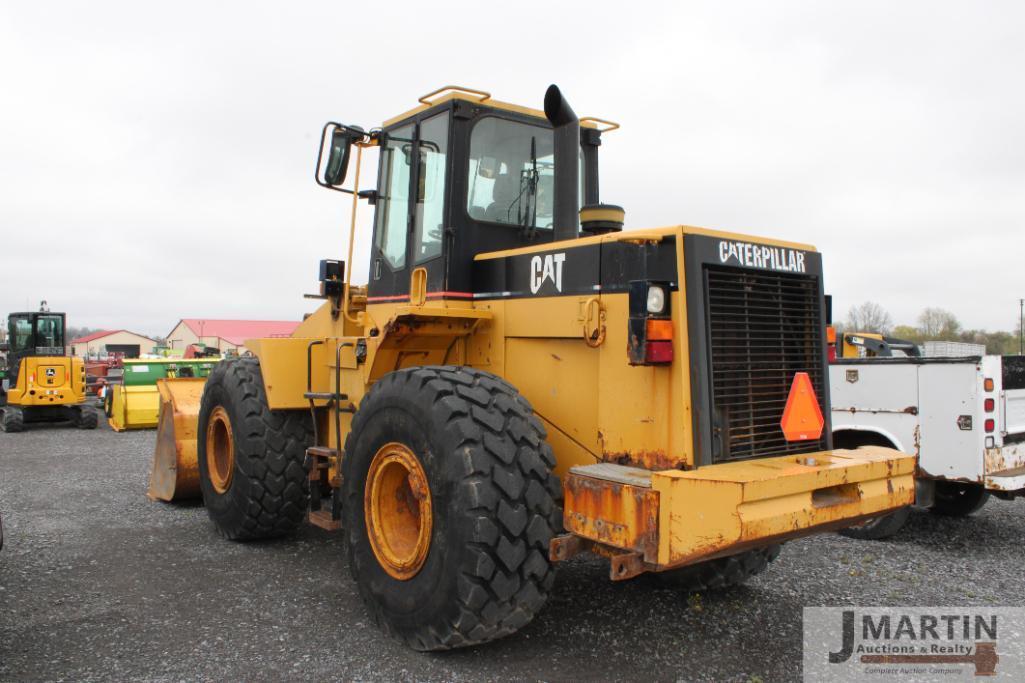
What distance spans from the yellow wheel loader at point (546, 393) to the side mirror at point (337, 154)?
0.01 meters

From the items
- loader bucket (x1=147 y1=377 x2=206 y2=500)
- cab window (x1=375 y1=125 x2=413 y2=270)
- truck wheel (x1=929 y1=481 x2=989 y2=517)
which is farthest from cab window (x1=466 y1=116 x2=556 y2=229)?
truck wheel (x1=929 y1=481 x2=989 y2=517)

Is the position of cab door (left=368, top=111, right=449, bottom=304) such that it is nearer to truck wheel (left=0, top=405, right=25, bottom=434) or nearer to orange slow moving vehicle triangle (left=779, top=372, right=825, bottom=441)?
orange slow moving vehicle triangle (left=779, top=372, right=825, bottom=441)

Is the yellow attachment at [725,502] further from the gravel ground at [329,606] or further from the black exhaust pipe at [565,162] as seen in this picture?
the black exhaust pipe at [565,162]

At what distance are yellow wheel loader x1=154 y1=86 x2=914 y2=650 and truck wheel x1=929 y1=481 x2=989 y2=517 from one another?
12.2 ft

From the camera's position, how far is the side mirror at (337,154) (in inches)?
222

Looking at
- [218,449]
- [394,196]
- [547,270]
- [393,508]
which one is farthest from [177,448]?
[547,270]

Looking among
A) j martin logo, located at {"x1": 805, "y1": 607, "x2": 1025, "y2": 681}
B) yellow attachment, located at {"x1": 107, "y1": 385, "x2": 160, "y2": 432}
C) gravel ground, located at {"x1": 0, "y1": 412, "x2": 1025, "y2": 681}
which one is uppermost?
yellow attachment, located at {"x1": 107, "y1": 385, "x2": 160, "y2": 432}

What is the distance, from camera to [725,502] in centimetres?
353

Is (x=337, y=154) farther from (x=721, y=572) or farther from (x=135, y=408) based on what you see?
(x=135, y=408)

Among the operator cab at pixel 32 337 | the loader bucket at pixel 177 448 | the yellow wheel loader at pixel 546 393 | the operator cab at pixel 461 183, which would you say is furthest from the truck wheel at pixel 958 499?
the operator cab at pixel 32 337

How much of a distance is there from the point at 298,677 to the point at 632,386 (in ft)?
7.17

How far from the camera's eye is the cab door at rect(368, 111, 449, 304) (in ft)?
17.3

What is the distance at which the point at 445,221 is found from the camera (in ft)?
17.0

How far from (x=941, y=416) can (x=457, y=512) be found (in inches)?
188
